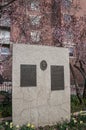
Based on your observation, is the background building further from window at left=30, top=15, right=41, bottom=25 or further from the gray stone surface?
the gray stone surface

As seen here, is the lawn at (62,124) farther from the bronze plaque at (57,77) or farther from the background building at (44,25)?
the background building at (44,25)

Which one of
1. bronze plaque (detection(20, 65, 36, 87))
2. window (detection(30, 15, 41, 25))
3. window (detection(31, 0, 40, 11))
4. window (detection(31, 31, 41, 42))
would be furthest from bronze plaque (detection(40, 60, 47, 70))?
window (detection(30, 15, 41, 25))

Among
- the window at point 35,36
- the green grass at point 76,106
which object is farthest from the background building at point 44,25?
the green grass at point 76,106

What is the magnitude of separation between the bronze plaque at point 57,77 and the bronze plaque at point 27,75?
73cm

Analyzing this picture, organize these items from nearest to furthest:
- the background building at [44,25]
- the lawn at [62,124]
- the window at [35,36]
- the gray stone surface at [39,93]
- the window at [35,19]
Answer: the lawn at [62,124] → the gray stone surface at [39,93] → the background building at [44,25] → the window at [35,19] → the window at [35,36]

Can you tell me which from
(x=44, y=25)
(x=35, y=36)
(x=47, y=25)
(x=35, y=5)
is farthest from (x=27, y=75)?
(x=47, y=25)

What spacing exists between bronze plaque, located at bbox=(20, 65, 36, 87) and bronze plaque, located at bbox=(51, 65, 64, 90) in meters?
0.73

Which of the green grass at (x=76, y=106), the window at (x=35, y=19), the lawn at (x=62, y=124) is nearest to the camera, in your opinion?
the lawn at (x=62, y=124)

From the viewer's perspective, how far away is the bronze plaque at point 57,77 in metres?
9.74

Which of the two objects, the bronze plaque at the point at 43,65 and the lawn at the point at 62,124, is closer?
the lawn at the point at 62,124

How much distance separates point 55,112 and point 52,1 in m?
5.75

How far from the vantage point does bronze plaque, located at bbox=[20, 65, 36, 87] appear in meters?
9.05

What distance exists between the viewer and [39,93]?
30.6 ft

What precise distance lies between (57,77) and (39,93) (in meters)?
0.93
